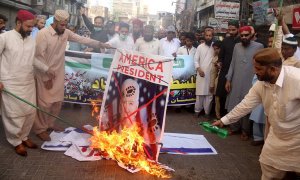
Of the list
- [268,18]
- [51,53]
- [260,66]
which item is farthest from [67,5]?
[260,66]

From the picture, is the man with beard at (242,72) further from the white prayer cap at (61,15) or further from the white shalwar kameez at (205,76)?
the white prayer cap at (61,15)

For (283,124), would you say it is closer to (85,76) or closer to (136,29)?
(85,76)

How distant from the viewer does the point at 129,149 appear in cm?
491

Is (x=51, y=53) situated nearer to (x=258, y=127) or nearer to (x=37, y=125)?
(x=37, y=125)

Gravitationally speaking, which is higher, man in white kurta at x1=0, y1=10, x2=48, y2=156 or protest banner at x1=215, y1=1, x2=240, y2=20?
protest banner at x1=215, y1=1, x2=240, y2=20

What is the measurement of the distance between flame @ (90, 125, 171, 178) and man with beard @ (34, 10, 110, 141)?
137 cm

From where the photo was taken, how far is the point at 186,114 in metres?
8.81

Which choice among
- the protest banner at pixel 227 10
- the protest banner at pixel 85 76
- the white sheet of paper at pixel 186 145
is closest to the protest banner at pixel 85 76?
the protest banner at pixel 85 76

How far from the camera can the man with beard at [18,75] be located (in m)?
5.10

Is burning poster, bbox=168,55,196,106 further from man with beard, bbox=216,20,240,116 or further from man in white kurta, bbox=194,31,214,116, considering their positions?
man with beard, bbox=216,20,240,116

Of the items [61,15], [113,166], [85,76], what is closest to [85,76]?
[85,76]

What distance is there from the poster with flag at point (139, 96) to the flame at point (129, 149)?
123 millimetres

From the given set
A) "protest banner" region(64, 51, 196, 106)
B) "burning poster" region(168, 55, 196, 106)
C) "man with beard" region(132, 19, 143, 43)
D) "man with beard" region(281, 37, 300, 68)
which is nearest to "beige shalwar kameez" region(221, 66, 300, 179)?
"man with beard" region(281, 37, 300, 68)

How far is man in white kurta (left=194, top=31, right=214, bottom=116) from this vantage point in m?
8.23
